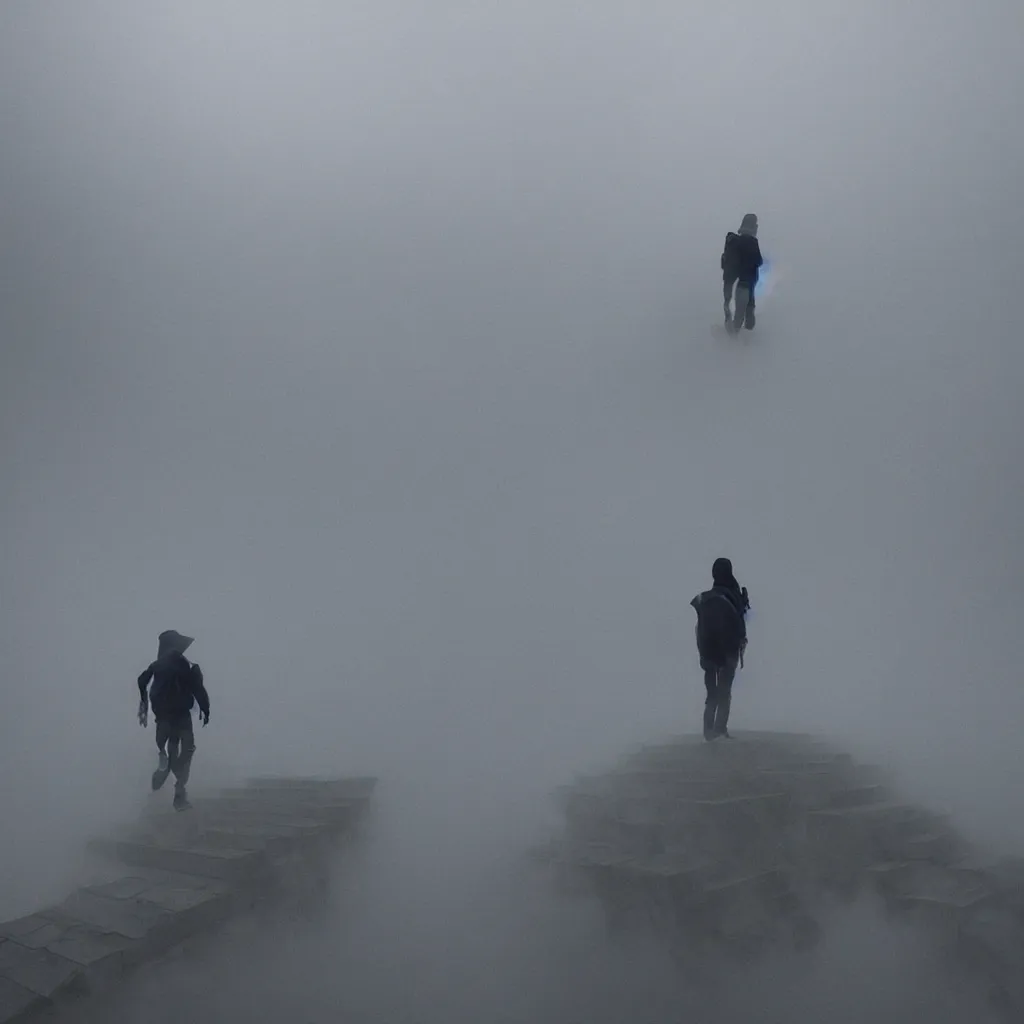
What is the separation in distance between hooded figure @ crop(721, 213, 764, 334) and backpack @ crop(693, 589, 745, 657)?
14.6 feet

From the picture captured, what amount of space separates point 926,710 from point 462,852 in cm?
693

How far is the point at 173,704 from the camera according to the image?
21.7 feet

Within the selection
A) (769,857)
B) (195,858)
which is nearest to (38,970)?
(195,858)

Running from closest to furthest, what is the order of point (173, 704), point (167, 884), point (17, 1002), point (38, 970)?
1. point (17, 1002)
2. point (38, 970)
3. point (167, 884)
4. point (173, 704)

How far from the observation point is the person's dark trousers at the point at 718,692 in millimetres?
6160

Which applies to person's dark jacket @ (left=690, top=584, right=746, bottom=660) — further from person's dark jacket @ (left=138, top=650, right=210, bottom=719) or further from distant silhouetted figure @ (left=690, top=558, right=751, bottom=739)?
person's dark jacket @ (left=138, top=650, right=210, bottom=719)

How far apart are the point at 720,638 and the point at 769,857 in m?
1.61

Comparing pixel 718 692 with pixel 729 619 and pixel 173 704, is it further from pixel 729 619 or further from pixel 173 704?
pixel 173 704

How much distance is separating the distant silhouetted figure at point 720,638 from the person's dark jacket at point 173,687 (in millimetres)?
3738

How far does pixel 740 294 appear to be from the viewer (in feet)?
33.4

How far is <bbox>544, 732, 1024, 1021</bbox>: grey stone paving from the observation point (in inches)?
166

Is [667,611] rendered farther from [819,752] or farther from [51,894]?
[51,894]

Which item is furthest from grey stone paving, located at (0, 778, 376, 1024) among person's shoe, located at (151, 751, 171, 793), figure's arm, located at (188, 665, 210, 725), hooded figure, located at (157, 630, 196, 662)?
hooded figure, located at (157, 630, 196, 662)

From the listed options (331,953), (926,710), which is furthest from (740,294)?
(331,953)
